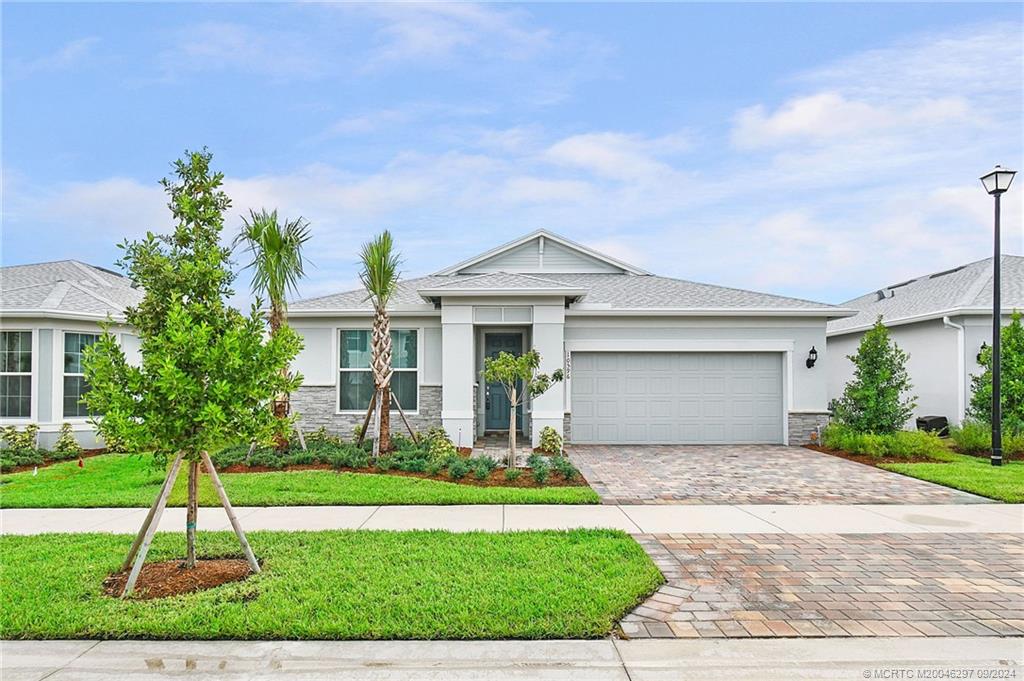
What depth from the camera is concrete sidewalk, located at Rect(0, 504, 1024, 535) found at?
22.0 ft

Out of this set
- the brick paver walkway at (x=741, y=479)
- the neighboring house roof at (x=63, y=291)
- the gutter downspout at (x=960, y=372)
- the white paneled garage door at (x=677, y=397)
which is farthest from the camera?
the gutter downspout at (x=960, y=372)

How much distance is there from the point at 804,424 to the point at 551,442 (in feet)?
20.7

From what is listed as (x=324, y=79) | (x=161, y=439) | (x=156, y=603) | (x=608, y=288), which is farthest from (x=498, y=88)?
(x=156, y=603)

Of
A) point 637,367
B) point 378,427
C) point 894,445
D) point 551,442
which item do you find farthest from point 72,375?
point 894,445

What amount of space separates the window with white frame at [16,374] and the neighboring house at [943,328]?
1978 centimetres

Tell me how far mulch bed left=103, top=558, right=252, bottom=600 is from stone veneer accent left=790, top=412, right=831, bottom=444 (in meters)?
12.3

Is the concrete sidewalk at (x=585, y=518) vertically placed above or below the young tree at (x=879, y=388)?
below

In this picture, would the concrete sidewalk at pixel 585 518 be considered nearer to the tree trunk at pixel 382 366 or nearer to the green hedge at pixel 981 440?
the tree trunk at pixel 382 366

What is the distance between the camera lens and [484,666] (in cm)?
356

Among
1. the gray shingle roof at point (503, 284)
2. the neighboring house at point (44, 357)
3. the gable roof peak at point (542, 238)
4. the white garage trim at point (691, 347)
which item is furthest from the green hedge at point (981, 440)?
the neighboring house at point (44, 357)

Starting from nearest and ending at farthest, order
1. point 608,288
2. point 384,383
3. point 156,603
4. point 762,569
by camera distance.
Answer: point 156,603
point 762,569
point 384,383
point 608,288

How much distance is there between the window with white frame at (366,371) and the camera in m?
13.6

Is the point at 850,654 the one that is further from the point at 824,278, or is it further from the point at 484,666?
the point at 824,278

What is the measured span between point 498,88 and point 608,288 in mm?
5776
